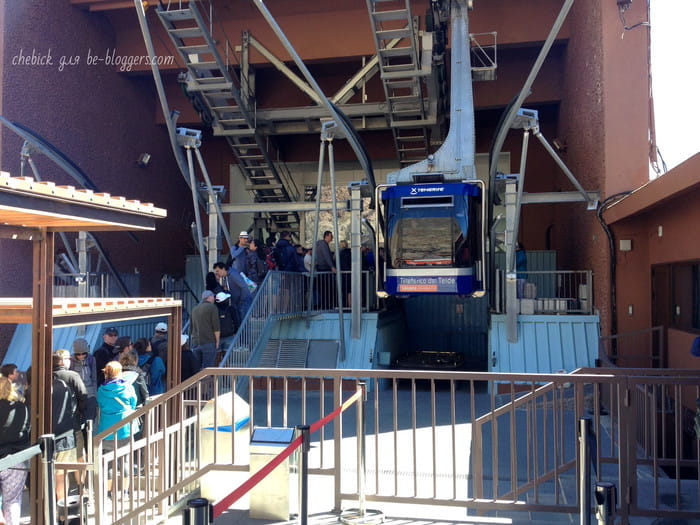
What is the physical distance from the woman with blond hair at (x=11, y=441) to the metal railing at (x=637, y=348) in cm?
1008

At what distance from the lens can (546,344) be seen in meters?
14.6

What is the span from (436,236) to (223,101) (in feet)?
25.0

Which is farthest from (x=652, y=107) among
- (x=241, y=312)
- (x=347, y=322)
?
(x=241, y=312)

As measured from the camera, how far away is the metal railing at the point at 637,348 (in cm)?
1278

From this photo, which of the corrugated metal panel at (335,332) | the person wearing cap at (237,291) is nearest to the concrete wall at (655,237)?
the corrugated metal panel at (335,332)

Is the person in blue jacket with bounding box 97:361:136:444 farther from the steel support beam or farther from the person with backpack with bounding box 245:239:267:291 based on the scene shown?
the steel support beam

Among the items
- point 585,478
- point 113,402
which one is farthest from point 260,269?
point 585,478

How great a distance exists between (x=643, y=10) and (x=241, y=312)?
10735mm

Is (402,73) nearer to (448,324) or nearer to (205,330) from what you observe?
(205,330)

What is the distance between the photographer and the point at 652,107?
14.6 m

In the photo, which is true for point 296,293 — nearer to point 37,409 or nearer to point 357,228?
point 357,228

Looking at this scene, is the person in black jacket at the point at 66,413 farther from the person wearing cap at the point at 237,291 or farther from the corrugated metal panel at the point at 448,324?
the corrugated metal panel at the point at 448,324

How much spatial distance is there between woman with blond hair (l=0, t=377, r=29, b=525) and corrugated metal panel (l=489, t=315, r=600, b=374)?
10.5 metres

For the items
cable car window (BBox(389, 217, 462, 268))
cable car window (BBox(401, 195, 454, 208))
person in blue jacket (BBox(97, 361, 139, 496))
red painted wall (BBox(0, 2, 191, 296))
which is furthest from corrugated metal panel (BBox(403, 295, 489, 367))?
person in blue jacket (BBox(97, 361, 139, 496))
